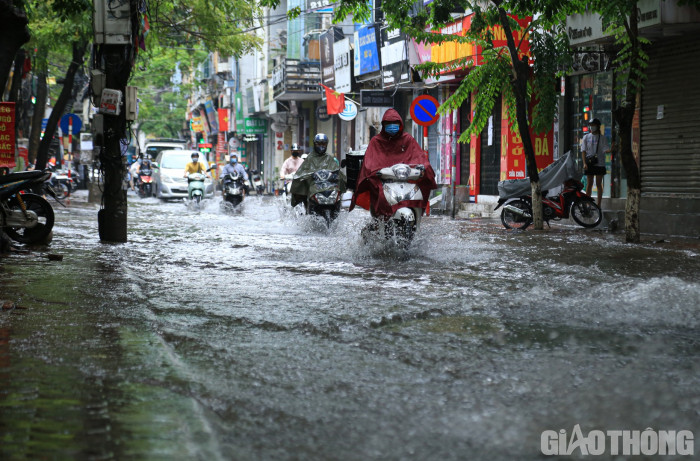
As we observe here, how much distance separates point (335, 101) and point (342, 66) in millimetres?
1805

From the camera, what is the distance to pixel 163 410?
3.67 m

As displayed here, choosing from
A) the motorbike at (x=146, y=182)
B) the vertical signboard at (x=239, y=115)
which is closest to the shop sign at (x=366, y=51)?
the motorbike at (x=146, y=182)

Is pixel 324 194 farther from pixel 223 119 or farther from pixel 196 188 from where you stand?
pixel 223 119

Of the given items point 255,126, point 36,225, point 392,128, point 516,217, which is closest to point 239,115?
point 255,126

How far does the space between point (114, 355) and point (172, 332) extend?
0.80 meters

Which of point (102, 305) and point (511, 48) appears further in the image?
point (511, 48)

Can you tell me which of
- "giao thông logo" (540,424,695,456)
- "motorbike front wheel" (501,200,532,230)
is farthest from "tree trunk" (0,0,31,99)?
"motorbike front wheel" (501,200,532,230)

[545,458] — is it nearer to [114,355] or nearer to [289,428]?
[289,428]

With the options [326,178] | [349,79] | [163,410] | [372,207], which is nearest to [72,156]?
[349,79]

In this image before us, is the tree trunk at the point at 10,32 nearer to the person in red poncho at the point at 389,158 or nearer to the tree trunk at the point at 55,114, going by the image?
the person in red poncho at the point at 389,158

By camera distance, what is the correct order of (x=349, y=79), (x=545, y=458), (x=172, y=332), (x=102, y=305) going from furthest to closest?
(x=349, y=79)
(x=102, y=305)
(x=172, y=332)
(x=545, y=458)

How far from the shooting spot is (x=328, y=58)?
36.6 metres

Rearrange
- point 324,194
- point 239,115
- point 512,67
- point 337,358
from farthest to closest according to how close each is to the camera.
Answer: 1. point 239,115
2. point 512,67
3. point 324,194
4. point 337,358

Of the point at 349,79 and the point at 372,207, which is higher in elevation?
the point at 349,79
